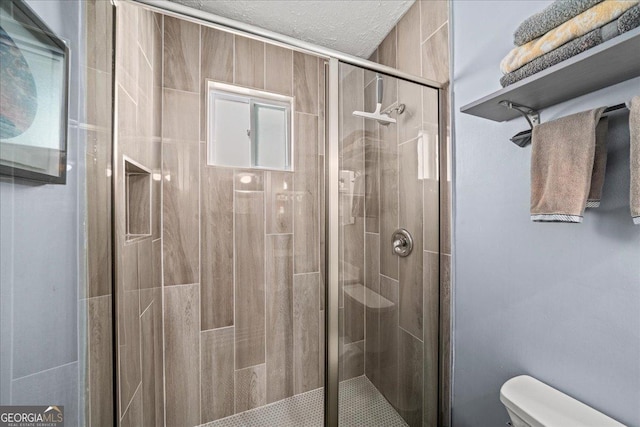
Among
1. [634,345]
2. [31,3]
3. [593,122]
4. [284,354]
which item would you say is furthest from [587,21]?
[284,354]

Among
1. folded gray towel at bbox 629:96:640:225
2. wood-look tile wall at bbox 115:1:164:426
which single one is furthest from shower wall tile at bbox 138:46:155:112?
folded gray towel at bbox 629:96:640:225

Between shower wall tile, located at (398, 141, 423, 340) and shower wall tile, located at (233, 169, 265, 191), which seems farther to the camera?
shower wall tile, located at (233, 169, 265, 191)

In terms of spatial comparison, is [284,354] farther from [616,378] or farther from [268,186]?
[616,378]

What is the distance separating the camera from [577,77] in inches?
26.3

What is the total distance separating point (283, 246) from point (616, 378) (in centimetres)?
147

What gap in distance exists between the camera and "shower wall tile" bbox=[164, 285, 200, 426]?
145cm

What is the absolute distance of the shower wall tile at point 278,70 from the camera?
1.64 metres

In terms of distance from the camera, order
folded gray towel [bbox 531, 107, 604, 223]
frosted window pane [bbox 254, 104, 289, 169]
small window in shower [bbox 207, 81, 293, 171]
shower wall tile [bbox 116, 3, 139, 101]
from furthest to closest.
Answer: frosted window pane [bbox 254, 104, 289, 169] < small window in shower [bbox 207, 81, 293, 171] < shower wall tile [bbox 116, 3, 139, 101] < folded gray towel [bbox 531, 107, 604, 223]

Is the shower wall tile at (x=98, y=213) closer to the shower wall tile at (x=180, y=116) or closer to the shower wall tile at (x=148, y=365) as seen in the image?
the shower wall tile at (x=148, y=365)

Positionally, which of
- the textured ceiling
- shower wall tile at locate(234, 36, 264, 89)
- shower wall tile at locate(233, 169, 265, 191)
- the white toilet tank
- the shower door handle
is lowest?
the white toilet tank

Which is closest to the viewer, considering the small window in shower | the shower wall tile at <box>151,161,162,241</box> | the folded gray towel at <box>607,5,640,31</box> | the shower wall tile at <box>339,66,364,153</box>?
the folded gray towel at <box>607,5,640,31</box>

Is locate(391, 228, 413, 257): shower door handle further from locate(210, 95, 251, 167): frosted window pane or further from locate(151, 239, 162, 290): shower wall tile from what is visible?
locate(151, 239, 162, 290): shower wall tile

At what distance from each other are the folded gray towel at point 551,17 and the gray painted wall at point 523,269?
238 millimetres

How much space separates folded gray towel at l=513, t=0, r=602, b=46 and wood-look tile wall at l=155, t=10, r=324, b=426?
118 centimetres
